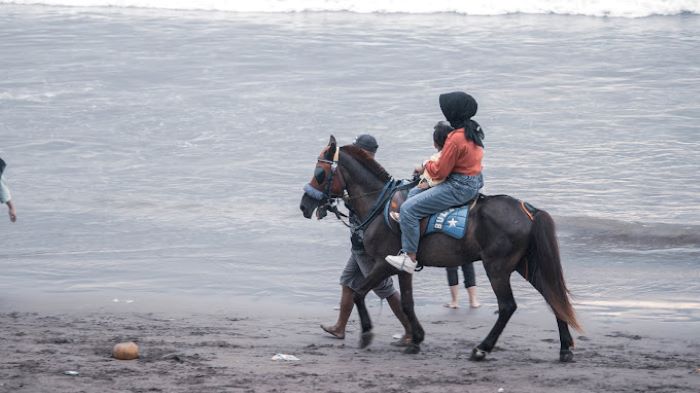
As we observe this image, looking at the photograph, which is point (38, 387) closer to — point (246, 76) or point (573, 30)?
point (246, 76)

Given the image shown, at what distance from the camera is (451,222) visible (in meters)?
9.69

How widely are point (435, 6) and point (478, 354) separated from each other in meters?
23.8

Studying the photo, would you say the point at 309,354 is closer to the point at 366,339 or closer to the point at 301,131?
the point at 366,339

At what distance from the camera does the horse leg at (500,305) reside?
9633mm

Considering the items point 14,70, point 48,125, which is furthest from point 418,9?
point 48,125

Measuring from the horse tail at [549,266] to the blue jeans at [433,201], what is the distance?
0.63m

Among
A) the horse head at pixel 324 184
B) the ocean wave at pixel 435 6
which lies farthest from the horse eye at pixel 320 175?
the ocean wave at pixel 435 6

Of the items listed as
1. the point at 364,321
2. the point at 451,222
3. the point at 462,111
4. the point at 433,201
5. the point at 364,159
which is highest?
the point at 462,111

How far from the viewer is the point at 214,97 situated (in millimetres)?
22656

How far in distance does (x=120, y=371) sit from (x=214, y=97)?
14484 mm

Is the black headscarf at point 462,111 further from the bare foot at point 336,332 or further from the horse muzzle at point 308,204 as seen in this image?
the bare foot at point 336,332

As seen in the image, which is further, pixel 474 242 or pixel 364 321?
pixel 364 321

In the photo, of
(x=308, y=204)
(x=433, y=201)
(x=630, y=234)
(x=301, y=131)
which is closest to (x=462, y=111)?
(x=433, y=201)

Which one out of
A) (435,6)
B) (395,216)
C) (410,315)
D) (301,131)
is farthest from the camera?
(435,6)
